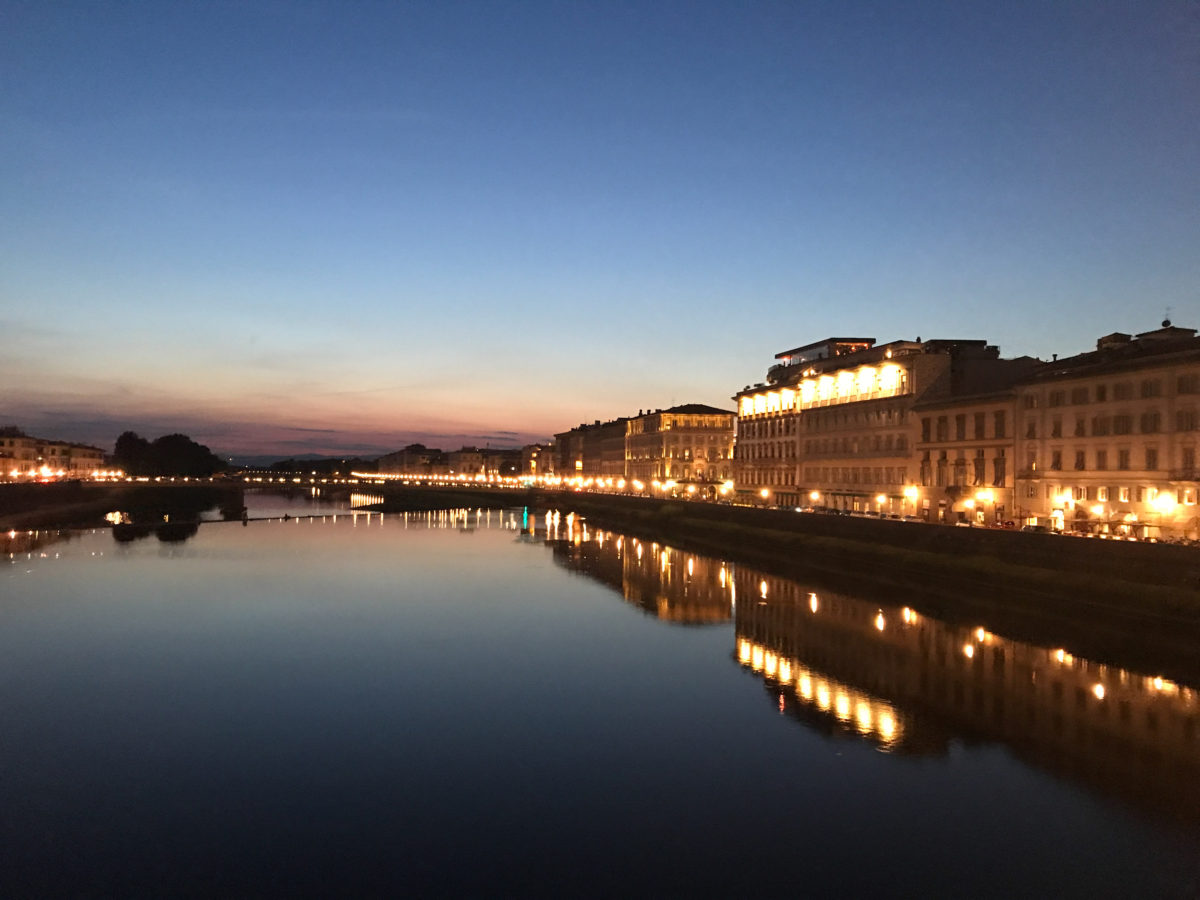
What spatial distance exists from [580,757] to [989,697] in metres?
12.9

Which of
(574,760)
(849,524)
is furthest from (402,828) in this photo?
(849,524)

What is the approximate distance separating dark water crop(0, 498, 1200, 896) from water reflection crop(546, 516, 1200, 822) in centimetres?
13

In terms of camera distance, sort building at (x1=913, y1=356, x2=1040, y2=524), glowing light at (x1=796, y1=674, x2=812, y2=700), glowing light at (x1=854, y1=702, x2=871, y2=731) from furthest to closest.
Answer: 1. building at (x1=913, y1=356, x2=1040, y2=524)
2. glowing light at (x1=796, y1=674, x2=812, y2=700)
3. glowing light at (x1=854, y1=702, x2=871, y2=731)

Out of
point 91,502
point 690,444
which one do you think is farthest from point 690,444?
point 91,502

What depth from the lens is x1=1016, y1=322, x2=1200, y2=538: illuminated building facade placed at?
39.1 m

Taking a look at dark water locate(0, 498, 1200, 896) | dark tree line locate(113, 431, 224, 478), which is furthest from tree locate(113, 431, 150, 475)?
dark water locate(0, 498, 1200, 896)

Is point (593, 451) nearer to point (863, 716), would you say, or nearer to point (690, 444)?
point (690, 444)

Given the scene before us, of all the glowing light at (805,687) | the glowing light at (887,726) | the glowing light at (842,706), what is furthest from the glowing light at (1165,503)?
the glowing light at (887,726)

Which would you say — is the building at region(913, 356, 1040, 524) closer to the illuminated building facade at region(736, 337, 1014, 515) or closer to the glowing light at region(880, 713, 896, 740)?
the illuminated building facade at region(736, 337, 1014, 515)

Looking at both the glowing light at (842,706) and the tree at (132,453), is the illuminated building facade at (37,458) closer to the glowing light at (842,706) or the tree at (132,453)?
the tree at (132,453)

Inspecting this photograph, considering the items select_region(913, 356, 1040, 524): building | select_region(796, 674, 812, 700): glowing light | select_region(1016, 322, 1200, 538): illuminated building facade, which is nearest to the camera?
select_region(796, 674, 812, 700): glowing light

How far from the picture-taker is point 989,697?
25.3m

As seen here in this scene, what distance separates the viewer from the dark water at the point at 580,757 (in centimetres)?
1509

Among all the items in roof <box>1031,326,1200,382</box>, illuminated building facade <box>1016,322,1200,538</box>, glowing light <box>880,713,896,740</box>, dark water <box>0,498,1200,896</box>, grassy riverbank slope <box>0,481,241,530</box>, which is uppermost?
roof <box>1031,326,1200,382</box>
